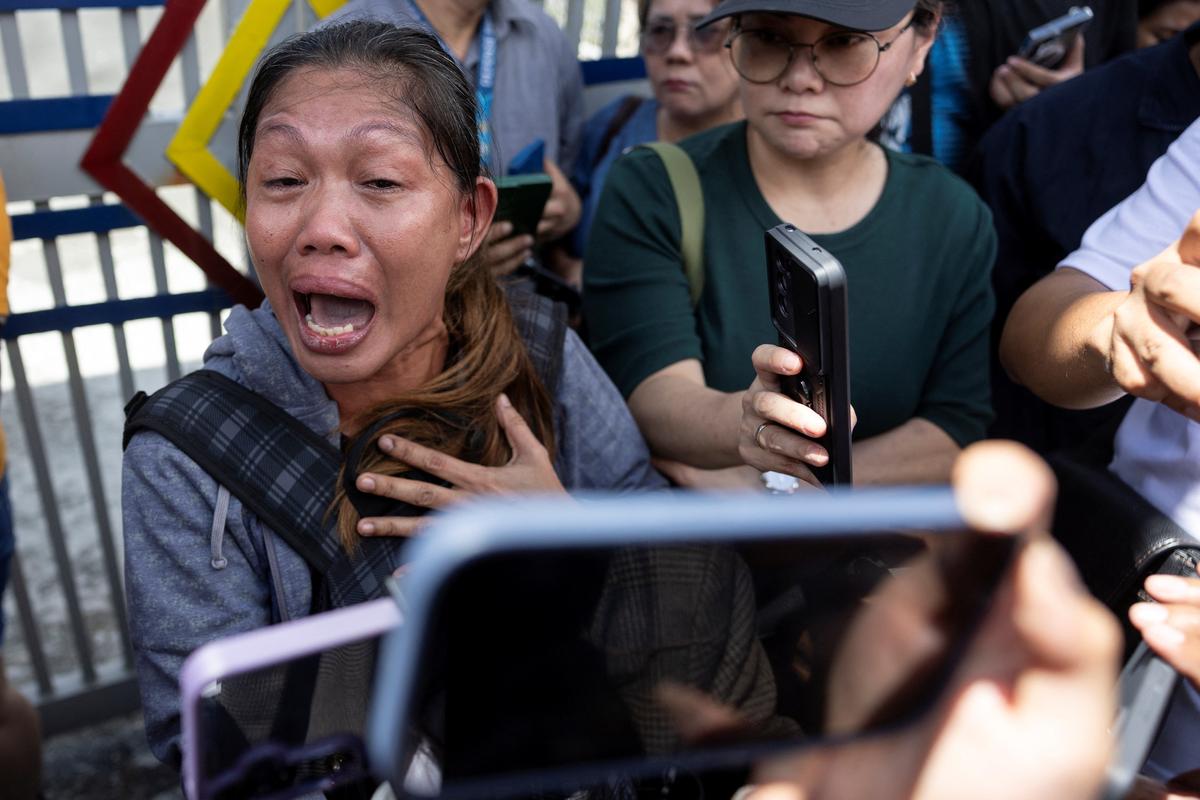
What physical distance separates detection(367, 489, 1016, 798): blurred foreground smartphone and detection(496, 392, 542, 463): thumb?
78cm

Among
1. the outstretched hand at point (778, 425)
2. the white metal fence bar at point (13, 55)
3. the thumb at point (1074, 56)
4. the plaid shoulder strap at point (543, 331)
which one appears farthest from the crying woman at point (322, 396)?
the thumb at point (1074, 56)

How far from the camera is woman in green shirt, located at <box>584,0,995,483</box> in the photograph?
1.83 metres

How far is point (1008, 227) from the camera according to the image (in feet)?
7.94

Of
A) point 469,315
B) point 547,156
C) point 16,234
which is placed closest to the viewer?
point 469,315

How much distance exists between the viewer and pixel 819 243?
1958 mm

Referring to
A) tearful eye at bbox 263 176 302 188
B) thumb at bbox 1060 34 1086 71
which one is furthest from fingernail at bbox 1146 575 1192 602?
thumb at bbox 1060 34 1086 71

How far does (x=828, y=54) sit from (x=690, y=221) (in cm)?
38

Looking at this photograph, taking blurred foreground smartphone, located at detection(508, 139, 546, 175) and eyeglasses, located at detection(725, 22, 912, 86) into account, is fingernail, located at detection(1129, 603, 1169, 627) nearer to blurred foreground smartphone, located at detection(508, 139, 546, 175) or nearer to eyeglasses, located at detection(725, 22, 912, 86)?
eyeglasses, located at detection(725, 22, 912, 86)

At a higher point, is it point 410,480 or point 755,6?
point 755,6

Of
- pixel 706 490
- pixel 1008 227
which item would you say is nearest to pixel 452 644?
pixel 706 490

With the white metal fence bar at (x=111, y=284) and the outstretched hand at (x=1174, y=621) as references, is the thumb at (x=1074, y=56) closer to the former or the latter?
the outstretched hand at (x=1174, y=621)

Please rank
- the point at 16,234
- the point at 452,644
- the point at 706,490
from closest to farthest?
the point at 452,644 → the point at 706,490 → the point at 16,234

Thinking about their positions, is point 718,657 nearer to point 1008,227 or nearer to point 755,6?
point 755,6

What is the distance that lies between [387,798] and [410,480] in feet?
2.08
